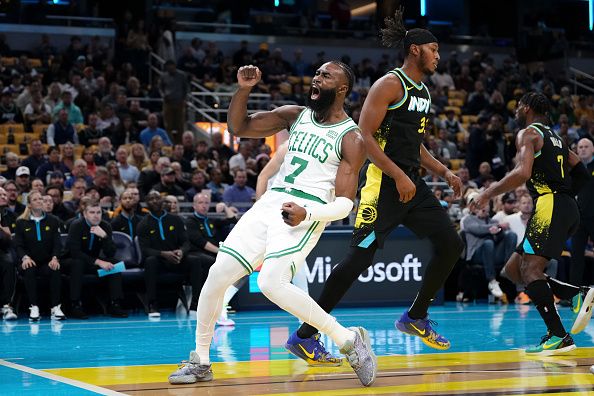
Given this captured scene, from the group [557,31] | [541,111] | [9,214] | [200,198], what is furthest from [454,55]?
[541,111]

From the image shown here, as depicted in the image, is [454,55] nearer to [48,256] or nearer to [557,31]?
[557,31]

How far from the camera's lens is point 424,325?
742 cm

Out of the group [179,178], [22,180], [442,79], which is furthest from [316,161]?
[442,79]

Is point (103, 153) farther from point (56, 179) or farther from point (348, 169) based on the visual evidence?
point (348, 169)

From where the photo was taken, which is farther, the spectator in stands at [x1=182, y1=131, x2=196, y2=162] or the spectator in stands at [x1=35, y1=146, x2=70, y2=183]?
the spectator in stands at [x1=182, y1=131, x2=196, y2=162]

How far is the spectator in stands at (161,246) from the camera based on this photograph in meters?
12.5

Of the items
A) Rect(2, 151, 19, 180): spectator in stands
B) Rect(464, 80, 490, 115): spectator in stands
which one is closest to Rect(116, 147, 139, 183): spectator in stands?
Rect(2, 151, 19, 180): spectator in stands

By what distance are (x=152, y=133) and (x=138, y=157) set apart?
6.38 ft

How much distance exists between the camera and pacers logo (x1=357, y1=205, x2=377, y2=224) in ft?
23.1

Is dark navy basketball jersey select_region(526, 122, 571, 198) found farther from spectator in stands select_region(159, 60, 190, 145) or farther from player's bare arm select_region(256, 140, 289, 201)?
spectator in stands select_region(159, 60, 190, 145)

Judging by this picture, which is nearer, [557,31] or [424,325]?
[424,325]

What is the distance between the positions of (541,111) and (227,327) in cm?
427

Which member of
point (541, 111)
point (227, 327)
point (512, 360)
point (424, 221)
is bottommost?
point (227, 327)

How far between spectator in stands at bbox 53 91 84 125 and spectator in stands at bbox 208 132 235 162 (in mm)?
2630
